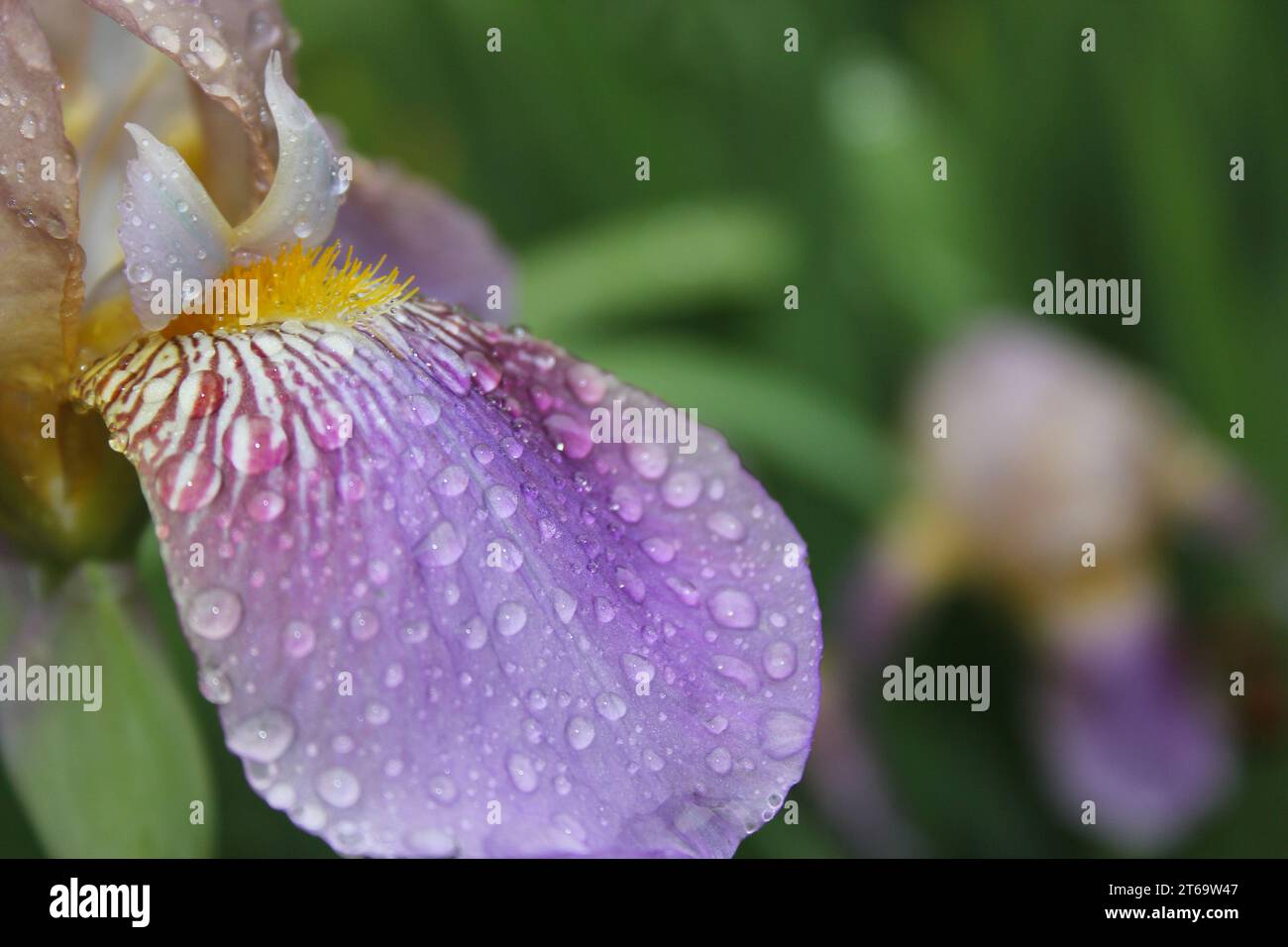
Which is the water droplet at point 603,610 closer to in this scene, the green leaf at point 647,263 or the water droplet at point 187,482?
the water droplet at point 187,482

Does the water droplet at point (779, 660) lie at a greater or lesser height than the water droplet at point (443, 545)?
lesser

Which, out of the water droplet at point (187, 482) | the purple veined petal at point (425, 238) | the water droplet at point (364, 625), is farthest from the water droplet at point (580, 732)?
the purple veined petal at point (425, 238)

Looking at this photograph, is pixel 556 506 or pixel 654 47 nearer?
pixel 556 506

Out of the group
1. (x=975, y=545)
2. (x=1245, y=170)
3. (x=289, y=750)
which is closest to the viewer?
(x=289, y=750)

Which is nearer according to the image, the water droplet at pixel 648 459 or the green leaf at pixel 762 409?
the water droplet at pixel 648 459

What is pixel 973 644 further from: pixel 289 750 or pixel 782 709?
pixel 289 750
